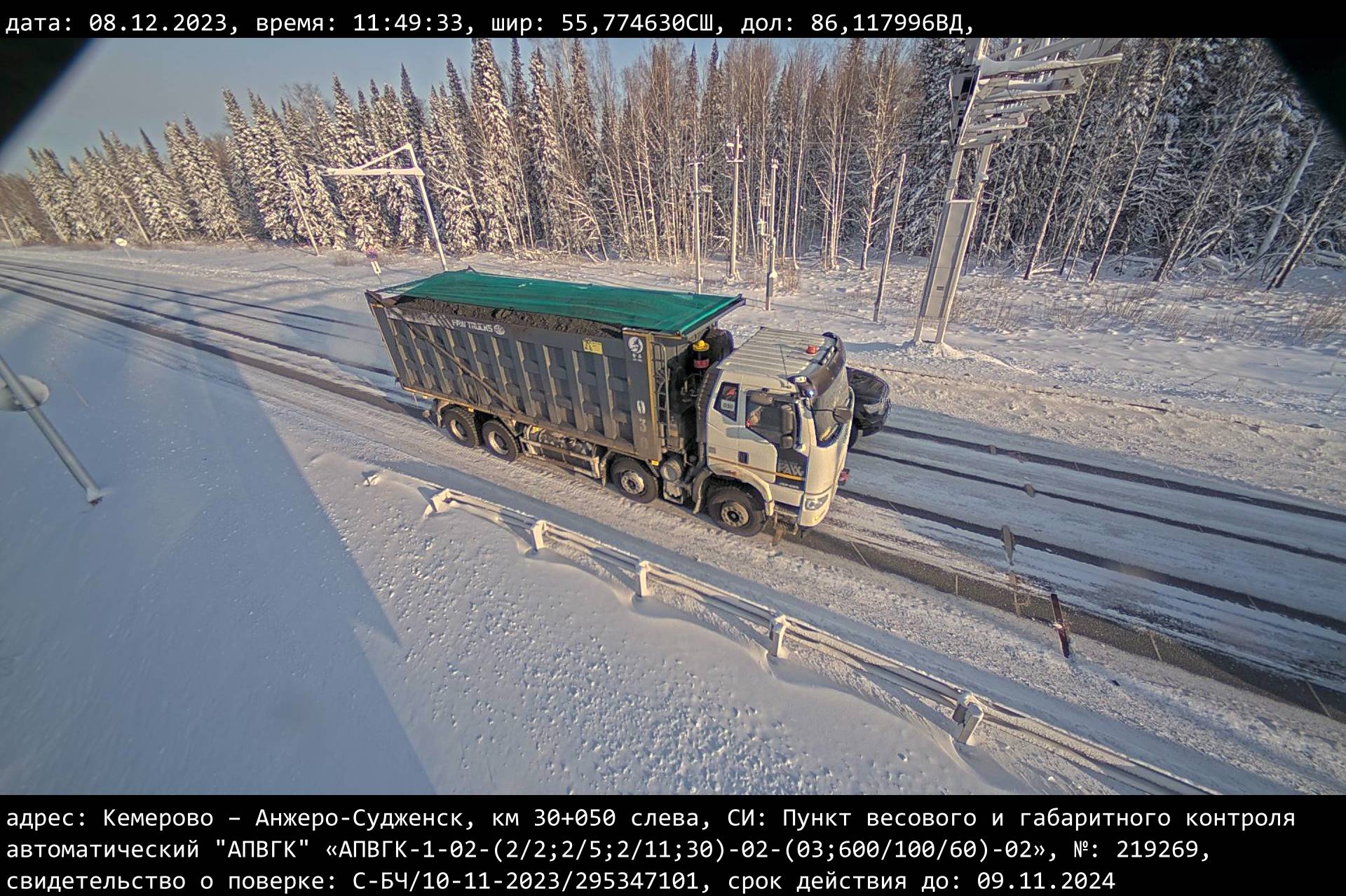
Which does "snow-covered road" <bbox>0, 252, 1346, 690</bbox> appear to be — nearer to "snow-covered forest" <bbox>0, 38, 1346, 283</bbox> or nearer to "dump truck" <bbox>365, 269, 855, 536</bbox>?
"dump truck" <bbox>365, 269, 855, 536</bbox>

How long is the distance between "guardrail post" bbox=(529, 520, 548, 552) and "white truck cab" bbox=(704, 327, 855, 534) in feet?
8.83

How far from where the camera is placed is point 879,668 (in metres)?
4.57

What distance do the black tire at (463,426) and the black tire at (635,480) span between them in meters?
3.41

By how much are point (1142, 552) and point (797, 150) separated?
33.6 meters

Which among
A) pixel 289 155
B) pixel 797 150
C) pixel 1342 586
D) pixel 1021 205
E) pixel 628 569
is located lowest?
pixel 1342 586

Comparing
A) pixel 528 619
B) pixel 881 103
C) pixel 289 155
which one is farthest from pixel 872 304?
pixel 289 155

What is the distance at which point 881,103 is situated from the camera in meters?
23.8

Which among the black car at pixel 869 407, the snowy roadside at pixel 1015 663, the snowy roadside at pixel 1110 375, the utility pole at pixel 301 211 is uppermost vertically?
the utility pole at pixel 301 211

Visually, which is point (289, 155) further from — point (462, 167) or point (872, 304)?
point (872, 304)

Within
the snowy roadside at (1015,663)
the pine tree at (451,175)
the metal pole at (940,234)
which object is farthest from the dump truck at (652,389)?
the pine tree at (451,175)

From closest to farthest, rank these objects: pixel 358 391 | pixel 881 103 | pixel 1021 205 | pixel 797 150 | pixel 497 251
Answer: pixel 358 391
pixel 881 103
pixel 1021 205
pixel 797 150
pixel 497 251

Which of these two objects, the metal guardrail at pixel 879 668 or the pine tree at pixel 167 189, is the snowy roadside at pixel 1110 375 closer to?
the metal guardrail at pixel 879 668

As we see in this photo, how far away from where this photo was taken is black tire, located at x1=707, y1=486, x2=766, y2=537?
22.6 feet

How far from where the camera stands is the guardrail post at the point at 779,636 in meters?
4.94
